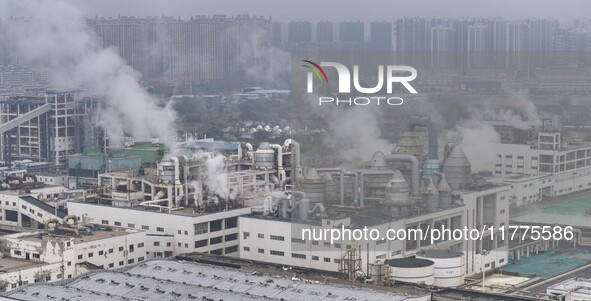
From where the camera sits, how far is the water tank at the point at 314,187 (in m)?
13.6

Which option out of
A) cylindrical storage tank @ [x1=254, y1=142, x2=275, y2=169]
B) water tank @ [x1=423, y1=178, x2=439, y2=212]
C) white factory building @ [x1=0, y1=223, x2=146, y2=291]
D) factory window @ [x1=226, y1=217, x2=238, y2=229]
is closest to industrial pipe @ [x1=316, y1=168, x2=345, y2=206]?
water tank @ [x1=423, y1=178, x2=439, y2=212]

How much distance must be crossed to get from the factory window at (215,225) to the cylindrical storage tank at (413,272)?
2555mm

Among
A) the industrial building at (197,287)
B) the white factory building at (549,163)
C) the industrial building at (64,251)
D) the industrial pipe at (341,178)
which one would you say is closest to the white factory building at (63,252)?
the industrial building at (64,251)

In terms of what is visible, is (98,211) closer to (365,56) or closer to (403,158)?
(403,158)

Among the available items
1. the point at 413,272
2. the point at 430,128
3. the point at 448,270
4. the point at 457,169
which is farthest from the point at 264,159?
the point at 413,272

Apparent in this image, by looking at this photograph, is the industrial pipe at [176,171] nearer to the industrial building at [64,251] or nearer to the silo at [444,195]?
the industrial building at [64,251]

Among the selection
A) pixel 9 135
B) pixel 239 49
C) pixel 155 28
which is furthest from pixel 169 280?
pixel 239 49

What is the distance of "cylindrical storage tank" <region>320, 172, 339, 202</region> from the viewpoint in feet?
45.0

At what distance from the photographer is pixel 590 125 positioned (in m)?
17.4

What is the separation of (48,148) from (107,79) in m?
1.62

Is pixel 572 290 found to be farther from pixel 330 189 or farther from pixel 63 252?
pixel 63 252

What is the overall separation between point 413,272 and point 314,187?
2565 mm

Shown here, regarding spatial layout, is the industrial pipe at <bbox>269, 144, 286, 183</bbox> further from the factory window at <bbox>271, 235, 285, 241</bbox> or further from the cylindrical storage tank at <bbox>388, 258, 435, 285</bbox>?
the cylindrical storage tank at <bbox>388, 258, 435, 285</bbox>

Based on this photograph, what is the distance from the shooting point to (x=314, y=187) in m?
13.7
